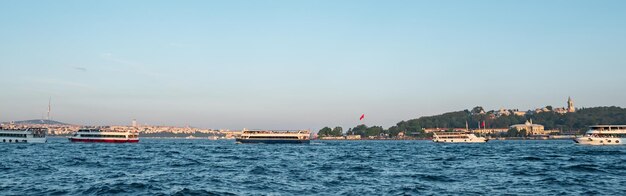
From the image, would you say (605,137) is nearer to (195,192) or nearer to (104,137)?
(195,192)

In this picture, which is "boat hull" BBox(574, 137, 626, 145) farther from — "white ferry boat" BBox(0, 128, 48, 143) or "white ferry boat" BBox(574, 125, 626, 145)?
"white ferry boat" BBox(0, 128, 48, 143)

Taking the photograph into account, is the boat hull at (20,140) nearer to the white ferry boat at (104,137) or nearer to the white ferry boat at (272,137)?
the white ferry boat at (104,137)

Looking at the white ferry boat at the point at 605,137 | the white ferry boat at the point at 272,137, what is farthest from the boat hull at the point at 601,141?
the white ferry boat at the point at 272,137

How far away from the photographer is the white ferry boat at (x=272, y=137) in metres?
172

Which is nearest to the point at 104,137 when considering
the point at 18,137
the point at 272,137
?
the point at 18,137

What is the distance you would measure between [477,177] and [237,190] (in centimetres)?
1761

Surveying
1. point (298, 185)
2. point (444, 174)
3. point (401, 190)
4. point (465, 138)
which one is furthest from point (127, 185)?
point (465, 138)

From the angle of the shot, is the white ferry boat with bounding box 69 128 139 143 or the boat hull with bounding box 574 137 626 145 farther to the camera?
the white ferry boat with bounding box 69 128 139 143

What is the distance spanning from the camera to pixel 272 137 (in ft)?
564

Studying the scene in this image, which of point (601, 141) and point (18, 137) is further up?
point (18, 137)

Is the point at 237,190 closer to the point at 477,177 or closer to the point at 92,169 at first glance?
the point at 477,177

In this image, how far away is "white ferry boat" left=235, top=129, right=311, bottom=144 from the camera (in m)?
172

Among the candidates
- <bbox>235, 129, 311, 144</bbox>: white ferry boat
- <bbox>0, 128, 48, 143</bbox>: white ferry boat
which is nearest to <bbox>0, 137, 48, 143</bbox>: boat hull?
<bbox>0, 128, 48, 143</bbox>: white ferry boat

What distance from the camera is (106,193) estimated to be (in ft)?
104
